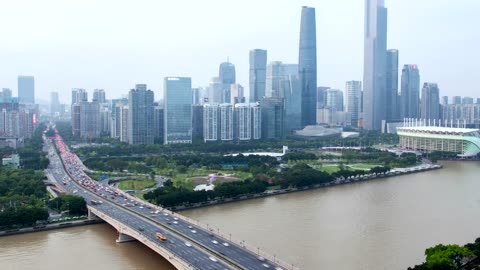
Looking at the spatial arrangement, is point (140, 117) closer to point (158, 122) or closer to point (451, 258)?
point (158, 122)

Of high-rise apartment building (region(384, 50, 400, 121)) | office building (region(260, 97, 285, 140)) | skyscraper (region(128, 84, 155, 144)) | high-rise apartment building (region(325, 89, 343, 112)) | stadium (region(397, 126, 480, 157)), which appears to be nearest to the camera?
stadium (region(397, 126, 480, 157))

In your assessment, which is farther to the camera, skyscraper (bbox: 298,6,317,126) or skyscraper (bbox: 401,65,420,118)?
skyscraper (bbox: 401,65,420,118)

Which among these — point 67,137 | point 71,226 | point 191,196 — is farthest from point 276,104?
point 71,226

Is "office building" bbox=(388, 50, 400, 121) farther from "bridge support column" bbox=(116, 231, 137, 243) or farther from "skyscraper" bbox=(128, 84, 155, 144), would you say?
"bridge support column" bbox=(116, 231, 137, 243)

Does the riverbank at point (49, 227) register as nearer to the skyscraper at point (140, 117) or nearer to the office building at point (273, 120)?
the skyscraper at point (140, 117)

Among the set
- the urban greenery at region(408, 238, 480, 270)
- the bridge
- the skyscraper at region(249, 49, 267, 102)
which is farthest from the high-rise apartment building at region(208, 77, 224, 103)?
the urban greenery at region(408, 238, 480, 270)

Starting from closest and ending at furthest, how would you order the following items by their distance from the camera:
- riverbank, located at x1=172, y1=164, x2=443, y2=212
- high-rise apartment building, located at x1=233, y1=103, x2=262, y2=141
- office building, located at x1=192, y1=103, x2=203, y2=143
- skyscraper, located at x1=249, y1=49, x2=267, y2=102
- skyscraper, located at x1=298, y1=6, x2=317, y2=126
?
1. riverbank, located at x1=172, y1=164, x2=443, y2=212
2. high-rise apartment building, located at x1=233, y1=103, x2=262, y2=141
3. office building, located at x1=192, y1=103, x2=203, y2=143
4. skyscraper, located at x1=298, y1=6, x2=317, y2=126
5. skyscraper, located at x1=249, y1=49, x2=267, y2=102

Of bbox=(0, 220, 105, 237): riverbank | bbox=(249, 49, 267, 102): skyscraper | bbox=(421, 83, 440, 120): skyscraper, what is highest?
bbox=(249, 49, 267, 102): skyscraper

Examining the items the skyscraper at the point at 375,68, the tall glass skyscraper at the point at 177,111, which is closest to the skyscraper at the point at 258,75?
the skyscraper at the point at 375,68
